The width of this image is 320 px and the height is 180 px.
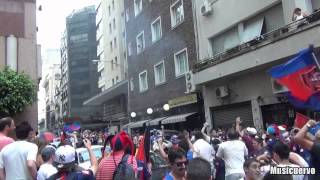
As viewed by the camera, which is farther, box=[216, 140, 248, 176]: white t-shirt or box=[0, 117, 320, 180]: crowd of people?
box=[216, 140, 248, 176]: white t-shirt

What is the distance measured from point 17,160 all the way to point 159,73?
2123cm

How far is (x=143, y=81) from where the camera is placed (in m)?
29.5

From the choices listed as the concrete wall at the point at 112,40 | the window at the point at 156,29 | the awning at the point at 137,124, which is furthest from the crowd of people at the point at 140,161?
the concrete wall at the point at 112,40

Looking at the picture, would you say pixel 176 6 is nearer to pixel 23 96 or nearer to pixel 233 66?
pixel 233 66

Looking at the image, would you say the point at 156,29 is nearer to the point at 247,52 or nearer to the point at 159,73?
the point at 159,73

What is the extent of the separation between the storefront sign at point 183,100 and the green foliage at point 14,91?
9.20 metres

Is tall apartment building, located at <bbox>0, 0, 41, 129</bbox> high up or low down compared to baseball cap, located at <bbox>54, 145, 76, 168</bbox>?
up

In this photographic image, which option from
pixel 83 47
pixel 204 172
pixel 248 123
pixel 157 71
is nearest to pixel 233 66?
pixel 248 123

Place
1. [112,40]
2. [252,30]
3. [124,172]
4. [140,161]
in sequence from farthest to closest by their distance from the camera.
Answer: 1. [112,40]
2. [252,30]
3. [140,161]
4. [124,172]

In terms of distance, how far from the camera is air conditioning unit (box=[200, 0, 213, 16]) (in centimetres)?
1924

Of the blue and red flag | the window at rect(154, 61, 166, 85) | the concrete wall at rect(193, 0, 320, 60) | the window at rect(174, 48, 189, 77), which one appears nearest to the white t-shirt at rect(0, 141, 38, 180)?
the blue and red flag

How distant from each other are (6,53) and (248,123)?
9.88 metres

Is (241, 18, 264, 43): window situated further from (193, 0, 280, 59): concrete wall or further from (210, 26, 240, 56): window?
(210, 26, 240, 56): window

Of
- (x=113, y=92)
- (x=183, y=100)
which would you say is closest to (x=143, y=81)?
(x=183, y=100)
